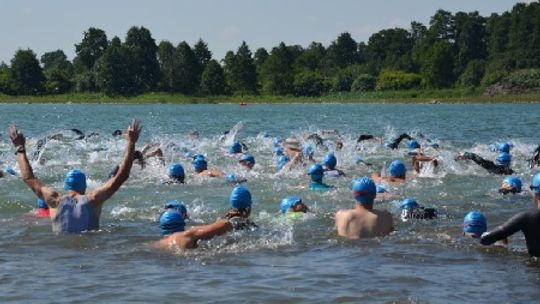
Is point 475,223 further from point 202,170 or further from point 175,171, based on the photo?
point 202,170

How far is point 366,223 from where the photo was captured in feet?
33.6

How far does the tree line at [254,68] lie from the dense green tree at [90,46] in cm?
15

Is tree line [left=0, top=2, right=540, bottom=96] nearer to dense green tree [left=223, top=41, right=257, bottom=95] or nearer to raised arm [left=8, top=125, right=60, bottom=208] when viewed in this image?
dense green tree [left=223, top=41, right=257, bottom=95]

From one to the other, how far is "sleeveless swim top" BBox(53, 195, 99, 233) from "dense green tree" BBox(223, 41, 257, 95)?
97.2 m

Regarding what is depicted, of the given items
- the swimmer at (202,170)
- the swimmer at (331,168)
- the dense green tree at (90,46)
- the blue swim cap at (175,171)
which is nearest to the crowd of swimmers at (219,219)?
the blue swim cap at (175,171)

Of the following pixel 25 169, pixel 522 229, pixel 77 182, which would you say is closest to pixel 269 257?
pixel 77 182

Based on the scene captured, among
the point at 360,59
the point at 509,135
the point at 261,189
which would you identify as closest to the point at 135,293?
the point at 261,189

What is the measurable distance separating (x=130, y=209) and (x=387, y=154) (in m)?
13.2

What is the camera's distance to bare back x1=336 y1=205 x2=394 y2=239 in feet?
33.6

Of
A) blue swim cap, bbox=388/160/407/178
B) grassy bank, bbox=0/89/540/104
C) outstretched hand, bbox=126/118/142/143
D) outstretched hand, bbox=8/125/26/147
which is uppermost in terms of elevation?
outstretched hand, bbox=126/118/142/143

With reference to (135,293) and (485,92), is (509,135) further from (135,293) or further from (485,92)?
(485,92)

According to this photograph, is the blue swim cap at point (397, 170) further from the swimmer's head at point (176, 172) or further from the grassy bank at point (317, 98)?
the grassy bank at point (317, 98)

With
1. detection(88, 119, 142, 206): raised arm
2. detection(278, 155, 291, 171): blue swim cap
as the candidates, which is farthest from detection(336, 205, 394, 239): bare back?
detection(278, 155, 291, 171): blue swim cap

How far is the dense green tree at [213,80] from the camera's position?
106m
